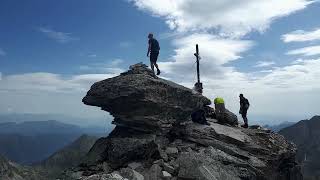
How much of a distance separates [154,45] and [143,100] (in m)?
6.79

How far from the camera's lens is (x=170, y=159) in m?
33.3

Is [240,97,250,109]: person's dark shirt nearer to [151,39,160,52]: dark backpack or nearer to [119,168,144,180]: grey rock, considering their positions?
[151,39,160,52]: dark backpack

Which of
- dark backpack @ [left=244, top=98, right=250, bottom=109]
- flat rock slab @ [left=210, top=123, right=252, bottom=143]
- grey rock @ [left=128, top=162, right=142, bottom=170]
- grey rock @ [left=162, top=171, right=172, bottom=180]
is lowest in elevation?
grey rock @ [left=162, top=171, right=172, bottom=180]

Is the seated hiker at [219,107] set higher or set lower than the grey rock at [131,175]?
higher

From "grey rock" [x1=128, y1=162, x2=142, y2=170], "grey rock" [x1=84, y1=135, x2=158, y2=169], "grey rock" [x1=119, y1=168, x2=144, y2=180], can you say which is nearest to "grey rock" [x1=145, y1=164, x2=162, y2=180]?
"grey rock" [x1=119, y1=168, x2=144, y2=180]

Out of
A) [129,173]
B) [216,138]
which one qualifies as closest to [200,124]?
[216,138]

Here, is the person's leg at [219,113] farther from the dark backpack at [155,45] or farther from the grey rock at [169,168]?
the grey rock at [169,168]

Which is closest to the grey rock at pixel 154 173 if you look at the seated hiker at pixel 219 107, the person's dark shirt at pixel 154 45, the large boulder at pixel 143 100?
the large boulder at pixel 143 100

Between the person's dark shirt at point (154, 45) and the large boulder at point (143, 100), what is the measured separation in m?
2.64

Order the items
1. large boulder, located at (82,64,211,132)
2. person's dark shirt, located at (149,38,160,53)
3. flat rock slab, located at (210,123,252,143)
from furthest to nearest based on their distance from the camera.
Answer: person's dark shirt, located at (149,38,160,53) < large boulder, located at (82,64,211,132) < flat rock slab, located at (210,123,252,143)

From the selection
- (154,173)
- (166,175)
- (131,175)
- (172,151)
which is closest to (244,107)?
(172,151)

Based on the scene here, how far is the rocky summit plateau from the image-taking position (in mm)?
31125

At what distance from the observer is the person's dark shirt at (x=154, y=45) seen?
4169 cm

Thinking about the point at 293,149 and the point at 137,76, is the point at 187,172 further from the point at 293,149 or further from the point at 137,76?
the point at 293,149
